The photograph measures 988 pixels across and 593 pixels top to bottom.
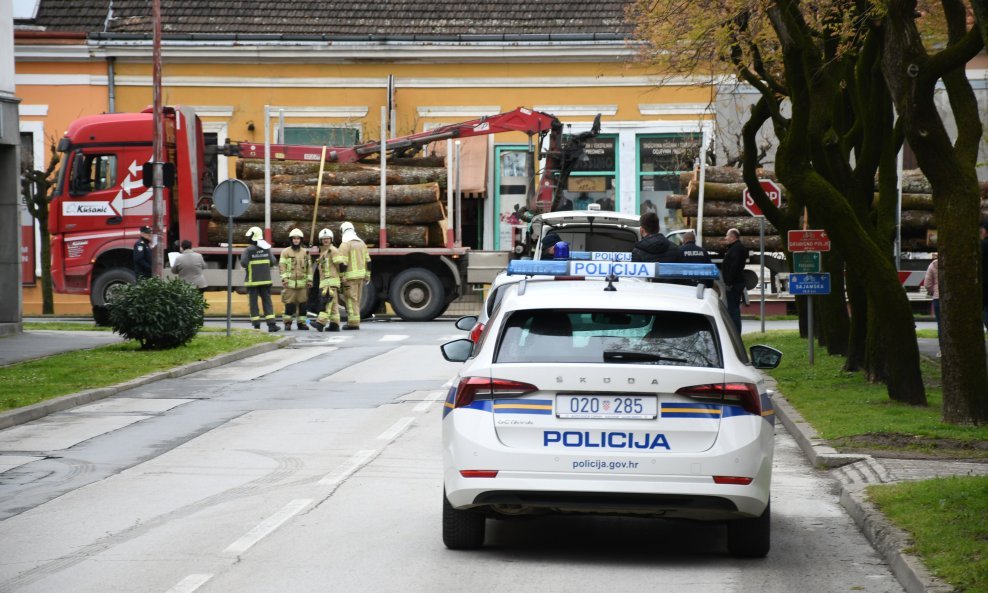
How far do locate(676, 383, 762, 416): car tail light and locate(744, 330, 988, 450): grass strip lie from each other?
4.42 metres

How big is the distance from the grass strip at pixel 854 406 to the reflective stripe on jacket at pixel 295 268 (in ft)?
34.4

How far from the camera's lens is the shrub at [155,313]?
2161 centimetres

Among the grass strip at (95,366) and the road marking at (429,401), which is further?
the grass strip at (95,366)

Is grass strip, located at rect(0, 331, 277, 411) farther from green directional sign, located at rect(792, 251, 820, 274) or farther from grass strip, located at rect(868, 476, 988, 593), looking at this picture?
grass strip, located at rect(868, 476, 988, 593)

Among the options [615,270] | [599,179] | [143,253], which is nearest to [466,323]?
[615,270]

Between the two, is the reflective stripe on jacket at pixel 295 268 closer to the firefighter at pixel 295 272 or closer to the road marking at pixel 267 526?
the firefighter at pixel 295 272

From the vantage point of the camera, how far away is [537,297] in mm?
7863

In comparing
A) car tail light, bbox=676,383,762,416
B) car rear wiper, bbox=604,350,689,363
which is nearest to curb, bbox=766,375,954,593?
car tail light, bbox=676,383,762,416

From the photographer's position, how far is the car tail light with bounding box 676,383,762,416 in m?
7.45

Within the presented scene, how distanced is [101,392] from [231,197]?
9771 millimetres

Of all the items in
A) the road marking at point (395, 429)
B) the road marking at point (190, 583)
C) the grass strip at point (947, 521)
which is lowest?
the road marking at point (395, 429)

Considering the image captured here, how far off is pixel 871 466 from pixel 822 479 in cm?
39

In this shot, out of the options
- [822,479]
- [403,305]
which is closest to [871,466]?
[822,479]

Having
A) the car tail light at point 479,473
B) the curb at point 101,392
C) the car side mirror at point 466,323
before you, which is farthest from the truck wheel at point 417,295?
the car tail light at point 479,473
